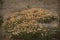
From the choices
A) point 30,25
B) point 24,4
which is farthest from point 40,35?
point 24,4

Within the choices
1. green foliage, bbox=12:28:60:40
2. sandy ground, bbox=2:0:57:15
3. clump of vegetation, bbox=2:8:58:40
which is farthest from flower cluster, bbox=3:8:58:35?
sandy ground, bbox=2:0:57:15

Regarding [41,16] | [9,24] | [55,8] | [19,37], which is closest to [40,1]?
[55,8]

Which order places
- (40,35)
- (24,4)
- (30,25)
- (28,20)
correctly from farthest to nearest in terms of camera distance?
(24,4), (28,20), (30,25), (40,35)

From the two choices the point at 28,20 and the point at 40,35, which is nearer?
the point at 40,35

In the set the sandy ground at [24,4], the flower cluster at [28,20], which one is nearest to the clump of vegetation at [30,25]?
the flower cluster at [28,20]

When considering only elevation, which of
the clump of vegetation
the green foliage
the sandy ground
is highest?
the sandy ground

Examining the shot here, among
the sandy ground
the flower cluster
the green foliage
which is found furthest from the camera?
the sandy ground

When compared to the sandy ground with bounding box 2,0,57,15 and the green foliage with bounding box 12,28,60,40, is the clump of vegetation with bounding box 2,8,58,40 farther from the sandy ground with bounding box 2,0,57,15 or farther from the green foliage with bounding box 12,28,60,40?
the sandy ground with bounding box 2,0,57,15

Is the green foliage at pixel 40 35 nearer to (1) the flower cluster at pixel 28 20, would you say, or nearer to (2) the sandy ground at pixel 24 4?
(1) the flower cluster at pixel 28 20

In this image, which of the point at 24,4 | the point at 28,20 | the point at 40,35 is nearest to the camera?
the point at 40,35

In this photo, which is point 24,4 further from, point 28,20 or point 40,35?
point 40,35
